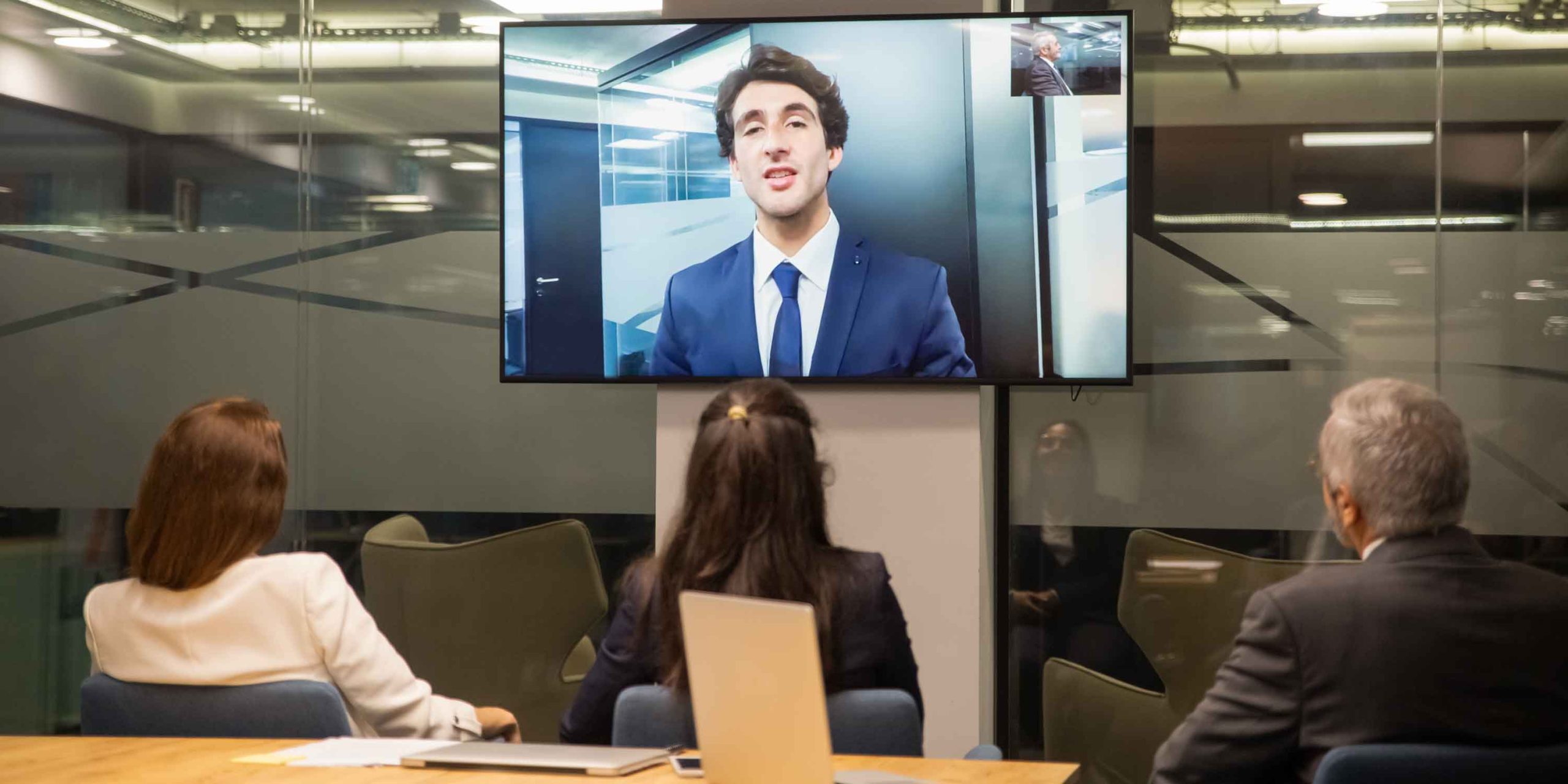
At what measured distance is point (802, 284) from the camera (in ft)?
13.4

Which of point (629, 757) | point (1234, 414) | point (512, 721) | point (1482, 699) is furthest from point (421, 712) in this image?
point (1234, 414)

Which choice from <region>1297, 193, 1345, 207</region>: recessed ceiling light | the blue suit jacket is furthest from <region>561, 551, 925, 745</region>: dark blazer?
<region>1297, 193, 1345, 207</region>: recessed ceiling light

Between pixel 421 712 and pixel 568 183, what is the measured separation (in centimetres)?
195

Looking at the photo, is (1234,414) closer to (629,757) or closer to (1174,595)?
(1174,595)

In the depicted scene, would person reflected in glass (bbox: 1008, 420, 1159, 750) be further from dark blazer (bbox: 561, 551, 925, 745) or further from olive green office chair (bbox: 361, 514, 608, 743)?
dark blazer (bbox: 561, 551, 925, 745)

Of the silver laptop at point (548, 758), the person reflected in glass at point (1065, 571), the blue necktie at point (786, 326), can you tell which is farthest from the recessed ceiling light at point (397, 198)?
the silver laptop at point (548, 758)

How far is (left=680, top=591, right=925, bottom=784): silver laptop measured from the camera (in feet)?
5.58

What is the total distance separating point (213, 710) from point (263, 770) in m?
0.38

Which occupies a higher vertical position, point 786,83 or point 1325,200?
point 786,83

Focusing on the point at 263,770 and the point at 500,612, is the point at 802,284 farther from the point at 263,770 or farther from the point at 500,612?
the point at 263,770

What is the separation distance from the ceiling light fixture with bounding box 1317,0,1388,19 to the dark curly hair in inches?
63.5

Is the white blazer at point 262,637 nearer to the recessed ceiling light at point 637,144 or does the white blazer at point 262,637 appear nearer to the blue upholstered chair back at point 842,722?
the blue upholstered chair back at point 842,722

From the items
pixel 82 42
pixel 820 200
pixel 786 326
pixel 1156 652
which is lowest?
pixel 1156 652

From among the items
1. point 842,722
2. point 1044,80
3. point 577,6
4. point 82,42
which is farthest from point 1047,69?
point 82,42
